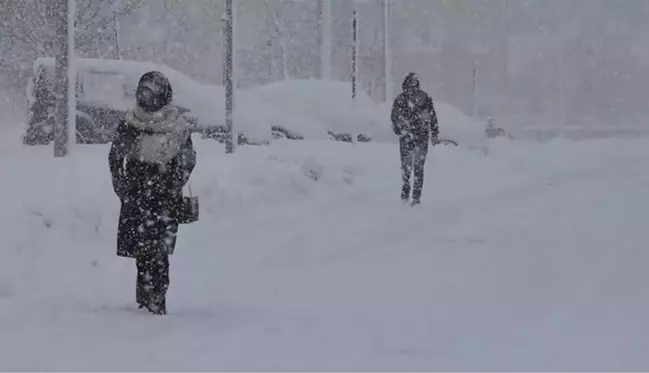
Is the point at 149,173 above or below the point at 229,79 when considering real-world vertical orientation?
below

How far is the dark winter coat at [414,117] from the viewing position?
14.1 meters

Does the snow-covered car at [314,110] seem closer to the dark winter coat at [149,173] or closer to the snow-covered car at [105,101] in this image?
the snow-covered car at [105,101]

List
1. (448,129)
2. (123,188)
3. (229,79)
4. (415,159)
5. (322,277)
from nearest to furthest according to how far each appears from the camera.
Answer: (123,188) → (322,277) → (415,159) → (229,79) → (448,129)

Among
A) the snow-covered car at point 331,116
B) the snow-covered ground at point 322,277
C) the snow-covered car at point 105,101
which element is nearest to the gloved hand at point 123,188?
the snow-covered ground at point 322,277

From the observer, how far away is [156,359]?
18.7ft

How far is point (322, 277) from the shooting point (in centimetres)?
869

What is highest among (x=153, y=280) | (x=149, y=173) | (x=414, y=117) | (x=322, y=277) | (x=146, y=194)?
(x=414, y=117)

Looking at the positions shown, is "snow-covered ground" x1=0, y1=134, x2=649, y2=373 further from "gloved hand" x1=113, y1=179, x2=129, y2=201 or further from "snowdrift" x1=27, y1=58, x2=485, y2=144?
"snowdrift" x1=27, y1=58, x2=485, y2=144

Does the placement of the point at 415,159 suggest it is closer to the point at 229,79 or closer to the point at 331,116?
the point at 229,79

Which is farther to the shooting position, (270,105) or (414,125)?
(270,105)

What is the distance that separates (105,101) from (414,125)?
7223 mm

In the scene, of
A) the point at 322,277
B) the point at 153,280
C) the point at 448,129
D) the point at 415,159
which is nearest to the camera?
the point at 153,280

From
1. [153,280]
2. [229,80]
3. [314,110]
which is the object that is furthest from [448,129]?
[153,280]

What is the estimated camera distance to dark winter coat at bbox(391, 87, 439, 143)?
14086mm
